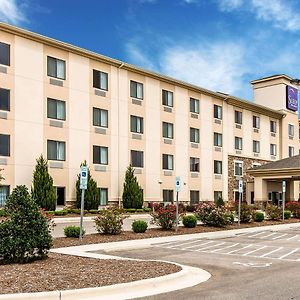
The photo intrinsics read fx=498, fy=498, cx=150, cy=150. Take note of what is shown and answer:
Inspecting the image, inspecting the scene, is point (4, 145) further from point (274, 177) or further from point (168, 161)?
point (274, 177)

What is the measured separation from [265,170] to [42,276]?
1728 inches

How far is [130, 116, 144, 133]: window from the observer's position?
144 ft

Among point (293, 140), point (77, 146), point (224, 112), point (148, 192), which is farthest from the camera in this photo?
point (293, 140)

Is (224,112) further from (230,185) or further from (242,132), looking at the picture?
(230,185)

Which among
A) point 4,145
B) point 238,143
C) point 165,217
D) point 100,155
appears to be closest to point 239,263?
point 165,217

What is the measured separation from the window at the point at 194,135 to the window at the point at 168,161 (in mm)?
3671

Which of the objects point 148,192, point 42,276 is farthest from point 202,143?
point 42,276

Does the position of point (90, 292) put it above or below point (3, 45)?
below

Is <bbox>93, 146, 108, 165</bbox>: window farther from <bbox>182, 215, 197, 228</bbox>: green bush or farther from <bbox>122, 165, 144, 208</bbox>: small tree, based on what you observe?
<bbox>182, 215, 197, 228</bbox>: green bush

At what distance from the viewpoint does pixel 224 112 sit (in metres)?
54.4

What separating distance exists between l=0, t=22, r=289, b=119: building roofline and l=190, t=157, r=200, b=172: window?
6967 mm

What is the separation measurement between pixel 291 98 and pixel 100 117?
32986 mm

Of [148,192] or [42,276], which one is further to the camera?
[148,192]

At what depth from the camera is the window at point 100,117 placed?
134ft
